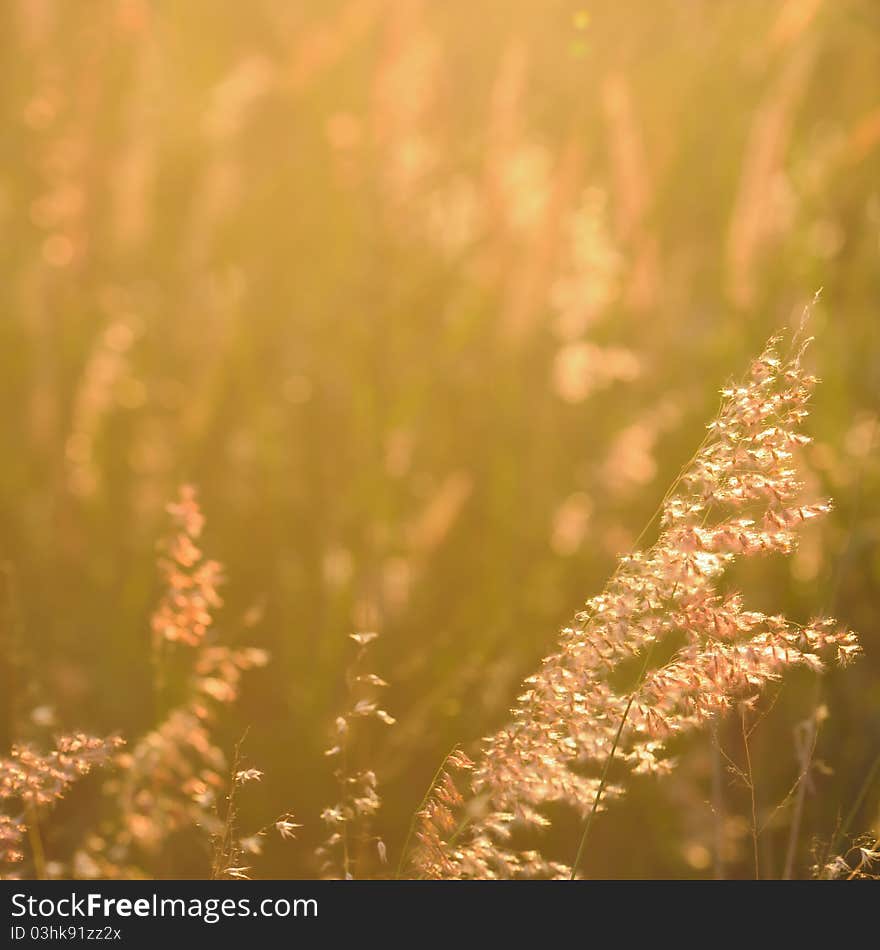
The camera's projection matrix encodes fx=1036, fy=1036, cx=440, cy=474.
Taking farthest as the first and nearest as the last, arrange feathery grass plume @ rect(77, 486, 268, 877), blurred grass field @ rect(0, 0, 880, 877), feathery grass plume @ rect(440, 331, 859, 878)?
blurred grass field @ rect(0, 0, 880, 877) < feathery grass plume @ rect(77, 486, 268, 877) < feathery grass plume @ rect(440, 331, 859, 878)

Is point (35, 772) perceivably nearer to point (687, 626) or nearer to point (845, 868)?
point (687, 626)

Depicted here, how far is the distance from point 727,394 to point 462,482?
3.56ft

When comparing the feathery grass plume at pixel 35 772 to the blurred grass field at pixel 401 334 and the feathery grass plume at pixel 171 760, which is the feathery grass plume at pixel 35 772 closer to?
the feathery grass plume at pixel 171 760

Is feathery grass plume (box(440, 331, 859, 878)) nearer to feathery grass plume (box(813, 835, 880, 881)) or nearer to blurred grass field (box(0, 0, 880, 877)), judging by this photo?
feathery grass plume (box(813, 835, 880, 881))

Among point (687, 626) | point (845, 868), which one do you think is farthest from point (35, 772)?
point (845, 868)

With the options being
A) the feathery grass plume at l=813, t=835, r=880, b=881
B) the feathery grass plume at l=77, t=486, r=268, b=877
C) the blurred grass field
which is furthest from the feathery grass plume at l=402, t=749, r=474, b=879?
the blurred grass field

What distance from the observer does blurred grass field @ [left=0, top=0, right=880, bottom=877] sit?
1672 mm

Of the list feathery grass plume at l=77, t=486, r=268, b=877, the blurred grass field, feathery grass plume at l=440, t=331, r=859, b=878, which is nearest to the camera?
feathery grass plume at l=440, t=331, r=859, b=878

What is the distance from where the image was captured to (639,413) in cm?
200

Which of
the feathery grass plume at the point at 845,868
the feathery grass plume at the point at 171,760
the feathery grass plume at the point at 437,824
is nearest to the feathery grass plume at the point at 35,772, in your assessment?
the feathery grass plume at the point at 171,760

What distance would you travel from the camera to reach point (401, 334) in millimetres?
1954

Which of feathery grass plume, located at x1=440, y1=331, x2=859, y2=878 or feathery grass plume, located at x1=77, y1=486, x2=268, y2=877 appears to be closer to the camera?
feathery grass plume, located at x1=440, y1=331, x2=859, y2=878
